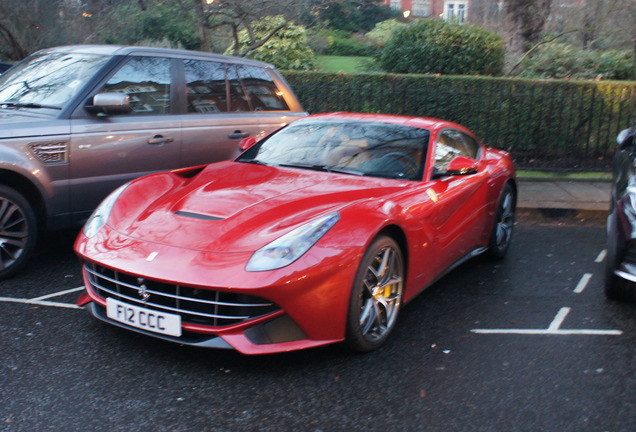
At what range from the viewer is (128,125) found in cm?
588

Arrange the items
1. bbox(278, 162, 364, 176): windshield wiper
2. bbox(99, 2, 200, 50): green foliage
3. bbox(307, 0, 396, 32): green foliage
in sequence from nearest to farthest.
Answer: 1. bbox(278, 162, 364, 176): windshield wiper
2. bbox(99, 2, 200, 50): green foliage
3. bbox(307, 0, 396, 32): green foliage

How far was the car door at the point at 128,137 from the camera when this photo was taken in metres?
5.54

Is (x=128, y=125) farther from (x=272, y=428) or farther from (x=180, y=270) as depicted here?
A: (x=272, y=428)

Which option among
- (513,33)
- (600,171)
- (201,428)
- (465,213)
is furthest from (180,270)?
(513,33)

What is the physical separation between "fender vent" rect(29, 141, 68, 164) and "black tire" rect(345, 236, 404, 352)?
112 inches

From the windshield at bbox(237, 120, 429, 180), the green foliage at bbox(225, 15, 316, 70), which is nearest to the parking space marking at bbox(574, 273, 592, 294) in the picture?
the windshield at bbox(237, 120, 429, 180)

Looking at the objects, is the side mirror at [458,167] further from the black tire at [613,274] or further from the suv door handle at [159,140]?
the suv door handle at [159,140]

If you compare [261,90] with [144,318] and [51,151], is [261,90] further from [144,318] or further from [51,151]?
[144,318]

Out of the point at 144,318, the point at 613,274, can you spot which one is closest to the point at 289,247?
the point at 144,318

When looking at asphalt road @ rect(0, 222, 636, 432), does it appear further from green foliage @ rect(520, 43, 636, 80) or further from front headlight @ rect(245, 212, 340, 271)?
green foliage @ rect(520, 43, 636, 80)

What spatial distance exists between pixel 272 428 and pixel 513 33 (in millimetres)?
13911

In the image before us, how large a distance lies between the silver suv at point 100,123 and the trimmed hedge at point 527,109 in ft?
14.3

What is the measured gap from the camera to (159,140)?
6113 mm

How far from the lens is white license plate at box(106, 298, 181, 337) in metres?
3.55
